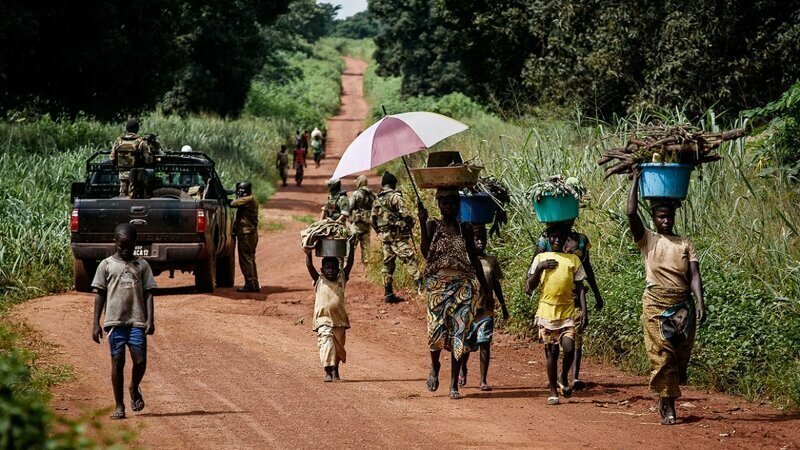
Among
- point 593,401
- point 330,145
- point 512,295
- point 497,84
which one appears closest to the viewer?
point 593,401

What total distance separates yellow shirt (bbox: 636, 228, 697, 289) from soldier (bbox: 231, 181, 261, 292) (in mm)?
9653

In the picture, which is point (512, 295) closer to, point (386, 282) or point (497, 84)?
point (386, 282)

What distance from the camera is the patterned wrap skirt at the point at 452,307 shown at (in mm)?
9922

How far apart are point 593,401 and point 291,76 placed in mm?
67275

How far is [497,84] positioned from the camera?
36594mm

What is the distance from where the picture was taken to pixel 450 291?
9930 millimetres

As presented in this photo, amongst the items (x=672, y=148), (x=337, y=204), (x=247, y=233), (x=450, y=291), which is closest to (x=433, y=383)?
(x=450, y=291)

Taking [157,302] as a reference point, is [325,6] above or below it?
above

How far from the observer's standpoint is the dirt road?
27.9 ft

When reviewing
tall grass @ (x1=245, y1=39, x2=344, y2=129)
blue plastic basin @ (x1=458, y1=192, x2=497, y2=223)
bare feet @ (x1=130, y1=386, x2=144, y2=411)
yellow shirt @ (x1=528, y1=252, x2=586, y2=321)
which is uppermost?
tall grass @ (x1=245, y1=39, x2=344, y2=129)

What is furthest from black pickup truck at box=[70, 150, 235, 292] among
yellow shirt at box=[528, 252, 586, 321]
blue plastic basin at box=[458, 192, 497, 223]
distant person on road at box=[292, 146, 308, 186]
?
distant person on road at box=[292, 146, 308, 186]

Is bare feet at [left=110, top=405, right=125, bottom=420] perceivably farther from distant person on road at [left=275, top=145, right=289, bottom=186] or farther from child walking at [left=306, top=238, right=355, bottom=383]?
distant person on road at [left=275, top=145, right=289, bottom=186]

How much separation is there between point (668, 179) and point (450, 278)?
2.03 metres

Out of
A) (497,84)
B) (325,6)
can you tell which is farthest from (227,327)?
(325,6)
